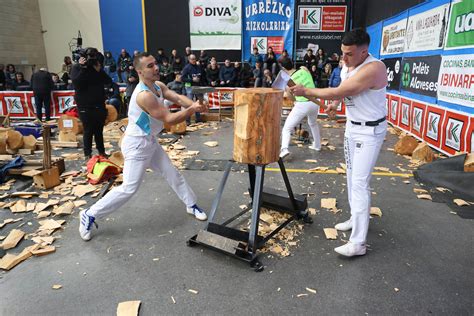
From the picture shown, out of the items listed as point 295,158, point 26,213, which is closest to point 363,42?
point 295,158

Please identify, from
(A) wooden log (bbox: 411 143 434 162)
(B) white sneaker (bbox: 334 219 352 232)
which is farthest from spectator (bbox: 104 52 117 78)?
(B) white sneaker (bbox: 334 219 352 232)

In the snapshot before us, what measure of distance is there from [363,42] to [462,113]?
4.44 metres

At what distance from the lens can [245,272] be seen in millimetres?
3314

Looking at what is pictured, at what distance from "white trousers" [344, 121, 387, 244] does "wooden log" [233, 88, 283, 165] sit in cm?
81

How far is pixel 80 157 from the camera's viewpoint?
7.32 metres

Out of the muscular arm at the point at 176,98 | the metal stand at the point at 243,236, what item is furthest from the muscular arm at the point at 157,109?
the metal stand at the point at 243,236

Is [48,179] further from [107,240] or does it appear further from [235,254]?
[235,254]

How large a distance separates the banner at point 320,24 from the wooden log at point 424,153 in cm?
1097

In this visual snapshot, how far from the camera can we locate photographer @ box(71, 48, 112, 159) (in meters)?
6.41

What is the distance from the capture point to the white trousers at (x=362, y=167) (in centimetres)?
333

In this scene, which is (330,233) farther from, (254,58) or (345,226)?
(254,58)

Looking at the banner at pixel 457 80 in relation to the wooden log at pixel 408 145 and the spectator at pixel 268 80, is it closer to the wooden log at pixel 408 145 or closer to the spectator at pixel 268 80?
the wooden log at pixel 408 145

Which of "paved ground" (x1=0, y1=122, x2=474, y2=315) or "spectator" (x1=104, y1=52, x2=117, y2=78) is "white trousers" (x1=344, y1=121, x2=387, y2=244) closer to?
"paved ground" (x1=0, y1=122, x2=474, y2=315)

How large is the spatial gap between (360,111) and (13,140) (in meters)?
7.33
